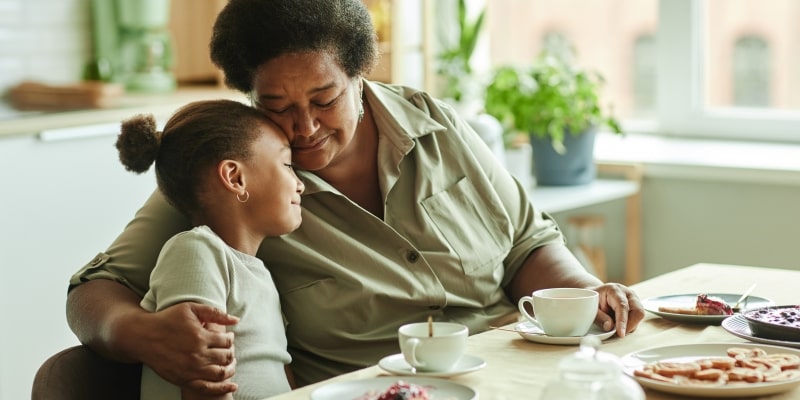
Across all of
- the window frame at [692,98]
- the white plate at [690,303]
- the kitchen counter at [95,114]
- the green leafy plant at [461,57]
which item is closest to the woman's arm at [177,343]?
the white plate at [690,303]

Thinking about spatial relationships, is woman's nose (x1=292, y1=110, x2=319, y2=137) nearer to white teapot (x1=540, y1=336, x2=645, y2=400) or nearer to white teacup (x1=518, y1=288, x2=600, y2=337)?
white teacup (x1=518, y1=288, x2=600, y2=337)

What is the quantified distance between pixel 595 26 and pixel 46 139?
2.13 m

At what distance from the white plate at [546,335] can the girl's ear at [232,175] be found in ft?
1.56

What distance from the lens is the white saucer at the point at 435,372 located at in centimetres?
146

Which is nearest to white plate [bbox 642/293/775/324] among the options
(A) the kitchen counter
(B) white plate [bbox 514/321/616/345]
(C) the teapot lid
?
(B) white plate [bbox 514/321/616/345]

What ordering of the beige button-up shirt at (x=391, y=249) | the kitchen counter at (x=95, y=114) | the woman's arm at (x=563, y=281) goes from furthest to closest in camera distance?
1. the kitchen counter at (x=95, y=114)
2. the beige button-up shirt at (x=391, y=249)
3. the woman's arm at (x=563, y=281)

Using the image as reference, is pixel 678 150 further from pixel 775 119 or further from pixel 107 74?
pixel 107 74

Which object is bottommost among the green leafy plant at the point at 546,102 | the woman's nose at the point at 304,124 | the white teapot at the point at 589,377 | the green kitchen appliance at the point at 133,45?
the white teapot at the point at 589,377

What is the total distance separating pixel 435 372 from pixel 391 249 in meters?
0.53

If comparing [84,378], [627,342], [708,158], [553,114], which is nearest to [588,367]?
[627,342]

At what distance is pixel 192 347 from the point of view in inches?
59.3

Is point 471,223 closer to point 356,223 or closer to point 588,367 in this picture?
point 356,223

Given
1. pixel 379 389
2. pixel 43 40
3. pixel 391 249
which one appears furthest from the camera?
pixel 43 40

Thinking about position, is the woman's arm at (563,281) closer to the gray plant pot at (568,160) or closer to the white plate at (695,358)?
the white plate at (695,358)
